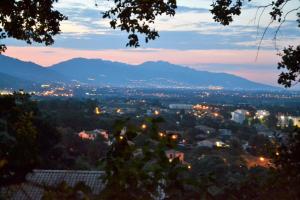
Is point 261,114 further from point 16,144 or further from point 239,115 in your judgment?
point 16,144

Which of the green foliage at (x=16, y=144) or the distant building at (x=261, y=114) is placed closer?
the green foliage at (x=16, y=144)

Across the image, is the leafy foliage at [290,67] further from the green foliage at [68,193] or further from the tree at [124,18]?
the green foliage at [68,193]

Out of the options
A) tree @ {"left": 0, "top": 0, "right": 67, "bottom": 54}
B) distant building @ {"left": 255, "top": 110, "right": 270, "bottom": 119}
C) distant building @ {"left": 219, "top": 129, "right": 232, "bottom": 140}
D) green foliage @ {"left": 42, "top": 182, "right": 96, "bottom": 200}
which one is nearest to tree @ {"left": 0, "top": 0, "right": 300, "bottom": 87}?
tree @ {"left": 0, "top": 0, "right": 67, "bottom": 54}

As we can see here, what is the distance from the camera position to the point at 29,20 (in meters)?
5.80

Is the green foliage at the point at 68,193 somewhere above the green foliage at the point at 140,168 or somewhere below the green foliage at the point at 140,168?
below

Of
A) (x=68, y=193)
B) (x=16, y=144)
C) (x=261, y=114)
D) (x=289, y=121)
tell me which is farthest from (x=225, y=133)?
(x=68, y=193)

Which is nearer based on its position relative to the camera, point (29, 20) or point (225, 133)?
point (29, 20)

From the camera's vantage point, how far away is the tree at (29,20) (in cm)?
542

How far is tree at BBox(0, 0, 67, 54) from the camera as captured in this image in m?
5.42

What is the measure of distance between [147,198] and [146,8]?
3.15 meters

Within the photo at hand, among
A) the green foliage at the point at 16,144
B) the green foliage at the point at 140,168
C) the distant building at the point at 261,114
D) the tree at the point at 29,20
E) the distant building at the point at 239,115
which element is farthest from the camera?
the distant building at the point at 239,115

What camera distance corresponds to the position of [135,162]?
6.91ft

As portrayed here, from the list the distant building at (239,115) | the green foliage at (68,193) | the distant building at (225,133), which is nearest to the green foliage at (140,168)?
the green foliage at (68,193)

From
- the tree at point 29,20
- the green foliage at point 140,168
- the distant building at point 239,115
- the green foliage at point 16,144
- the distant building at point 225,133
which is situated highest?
the tree at point 29,20
